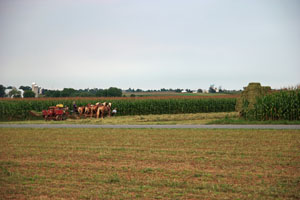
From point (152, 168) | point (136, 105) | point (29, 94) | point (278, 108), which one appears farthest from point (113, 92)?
point (152, 168)

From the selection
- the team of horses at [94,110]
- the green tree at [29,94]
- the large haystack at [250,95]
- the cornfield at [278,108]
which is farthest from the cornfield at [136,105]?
the green tree at [29,94]

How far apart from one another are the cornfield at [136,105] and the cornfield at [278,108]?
13.7 m

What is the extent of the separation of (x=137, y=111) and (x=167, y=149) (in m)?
23.7

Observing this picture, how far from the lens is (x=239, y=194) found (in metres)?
6.66

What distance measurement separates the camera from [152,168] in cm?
893

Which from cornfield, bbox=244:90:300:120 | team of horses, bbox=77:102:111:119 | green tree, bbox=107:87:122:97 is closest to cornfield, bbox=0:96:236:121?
team of horses, bbox=77:102:111:119

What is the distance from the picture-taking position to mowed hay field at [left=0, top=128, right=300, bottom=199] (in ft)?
22.6

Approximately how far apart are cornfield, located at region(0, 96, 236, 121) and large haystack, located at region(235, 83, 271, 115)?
39.3 feet

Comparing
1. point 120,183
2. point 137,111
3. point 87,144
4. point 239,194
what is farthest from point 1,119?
point 239,194

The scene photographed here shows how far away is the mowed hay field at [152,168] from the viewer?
689cm

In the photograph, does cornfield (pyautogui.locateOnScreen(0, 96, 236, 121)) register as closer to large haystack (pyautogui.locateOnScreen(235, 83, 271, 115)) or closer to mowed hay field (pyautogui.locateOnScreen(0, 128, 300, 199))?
large haystack (pyautogui.locateOnScreen(235, 83, 271, 115))

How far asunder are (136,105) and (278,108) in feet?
52.6

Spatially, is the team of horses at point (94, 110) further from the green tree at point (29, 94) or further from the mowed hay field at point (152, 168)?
the green tree at point (29, 94)

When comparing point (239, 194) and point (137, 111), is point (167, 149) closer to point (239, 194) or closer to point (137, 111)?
point (239, 194)
